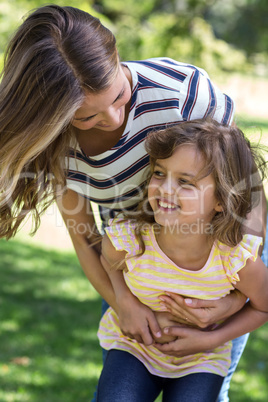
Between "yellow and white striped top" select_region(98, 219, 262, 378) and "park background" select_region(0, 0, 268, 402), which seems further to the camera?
"park background" select_region(0, 0, 268, 402)

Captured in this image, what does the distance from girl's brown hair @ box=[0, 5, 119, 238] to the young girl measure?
0.39 metres

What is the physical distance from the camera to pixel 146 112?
2.39m

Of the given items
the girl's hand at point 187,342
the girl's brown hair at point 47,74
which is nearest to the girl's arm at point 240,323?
the girl's hand at point 187,342

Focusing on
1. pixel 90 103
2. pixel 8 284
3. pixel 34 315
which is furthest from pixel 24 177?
pixel 8 284

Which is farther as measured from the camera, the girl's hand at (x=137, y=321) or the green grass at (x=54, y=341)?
the green grass at (x=54, y=341)

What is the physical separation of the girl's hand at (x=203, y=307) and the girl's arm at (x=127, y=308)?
0.10 meters

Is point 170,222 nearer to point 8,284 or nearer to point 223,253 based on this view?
point 223,253

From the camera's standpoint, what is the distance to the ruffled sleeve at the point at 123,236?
2.38 metres

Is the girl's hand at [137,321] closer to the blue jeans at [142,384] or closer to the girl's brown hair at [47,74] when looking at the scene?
the blue jeans at [142,384]

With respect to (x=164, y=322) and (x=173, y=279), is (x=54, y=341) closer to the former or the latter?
(x=164, y=322)

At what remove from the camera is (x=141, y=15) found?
15539mm

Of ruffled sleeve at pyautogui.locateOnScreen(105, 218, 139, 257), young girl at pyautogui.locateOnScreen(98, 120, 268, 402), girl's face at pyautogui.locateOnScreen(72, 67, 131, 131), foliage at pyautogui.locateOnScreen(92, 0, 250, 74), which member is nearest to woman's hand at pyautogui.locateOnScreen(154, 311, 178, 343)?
young girl at pyautogui.locateOnScreen(98, 120, 268, 402)

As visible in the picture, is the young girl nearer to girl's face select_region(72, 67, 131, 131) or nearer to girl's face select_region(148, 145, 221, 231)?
girl's face select_region(148, 145, 221, 231)

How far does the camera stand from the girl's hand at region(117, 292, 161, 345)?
2.33 metres
